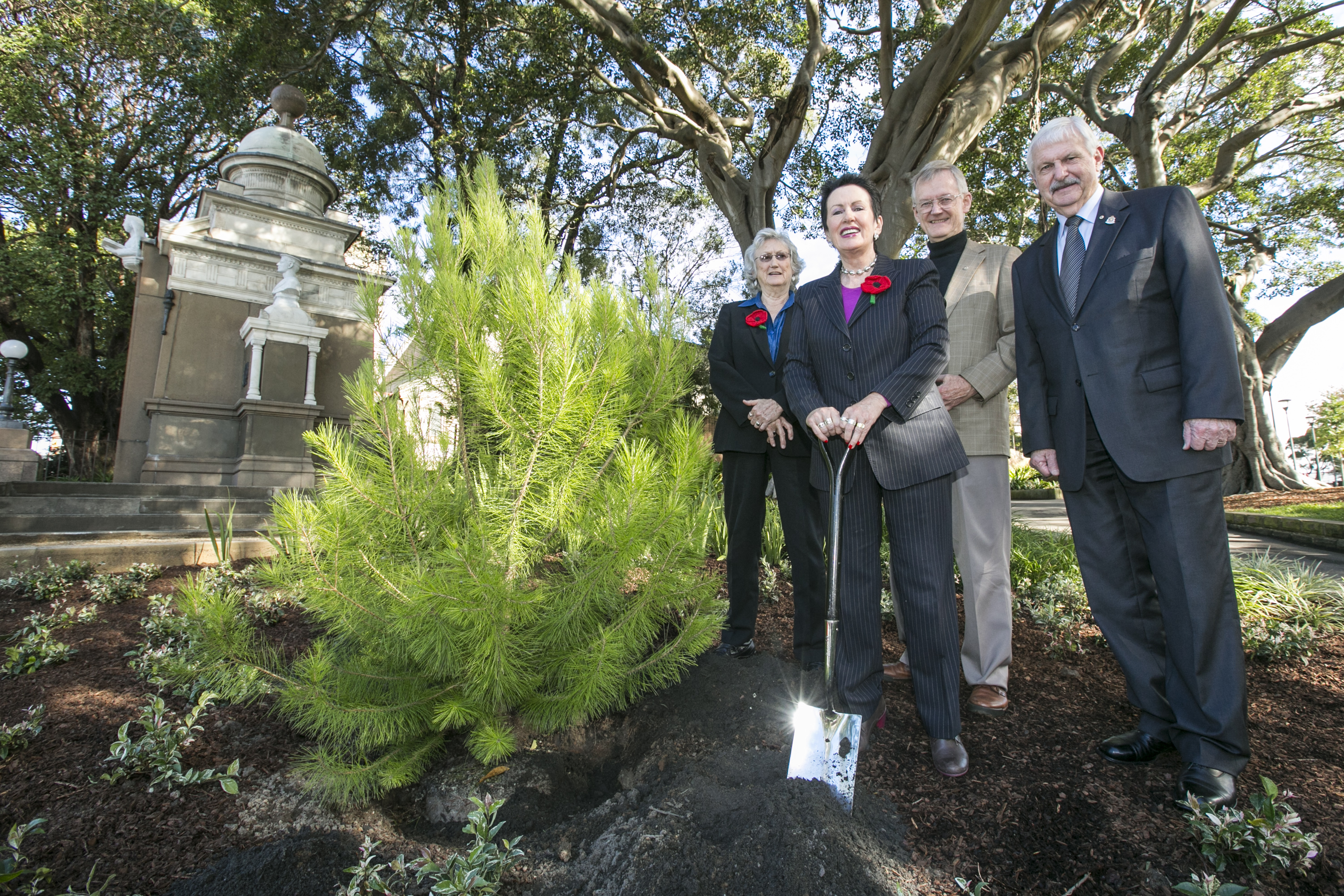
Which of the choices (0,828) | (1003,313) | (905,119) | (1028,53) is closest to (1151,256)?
(1003,313)

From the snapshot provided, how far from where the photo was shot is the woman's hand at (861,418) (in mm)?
2158

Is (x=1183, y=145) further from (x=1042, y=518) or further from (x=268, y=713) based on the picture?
(x=268, y=713)

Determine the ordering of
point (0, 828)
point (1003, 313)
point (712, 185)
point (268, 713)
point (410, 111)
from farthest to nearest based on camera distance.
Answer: point (410, 111), point (712, 185), point (1003, 313), point (268, 713), point (0, 828)

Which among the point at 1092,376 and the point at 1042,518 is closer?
the point at 1092,376

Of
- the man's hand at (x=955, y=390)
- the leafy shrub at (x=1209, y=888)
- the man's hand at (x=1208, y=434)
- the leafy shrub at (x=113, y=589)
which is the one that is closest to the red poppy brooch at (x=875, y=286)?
the man's hand at (x=955, y=390)

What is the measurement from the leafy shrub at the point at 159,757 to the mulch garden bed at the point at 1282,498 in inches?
478

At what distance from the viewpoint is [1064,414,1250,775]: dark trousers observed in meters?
1.93

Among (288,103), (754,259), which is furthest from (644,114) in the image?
(754,259)

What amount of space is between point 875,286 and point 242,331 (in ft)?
33.6

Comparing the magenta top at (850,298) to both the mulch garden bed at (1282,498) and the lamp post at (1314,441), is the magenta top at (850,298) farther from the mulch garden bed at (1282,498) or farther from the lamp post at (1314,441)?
the lamp post at (1314,441)

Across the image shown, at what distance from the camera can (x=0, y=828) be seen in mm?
1780

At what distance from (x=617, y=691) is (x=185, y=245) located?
10.7 m

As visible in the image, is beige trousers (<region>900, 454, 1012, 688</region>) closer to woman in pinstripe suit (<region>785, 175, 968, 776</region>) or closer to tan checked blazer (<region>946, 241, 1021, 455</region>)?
tan checked blazer (<region>946, 241, 1021, 455</region>)

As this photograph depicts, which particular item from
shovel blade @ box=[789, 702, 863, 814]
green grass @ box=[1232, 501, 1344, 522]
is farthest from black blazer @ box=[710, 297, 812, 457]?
green grass @ box=[1232, 501, 1344, 522]
